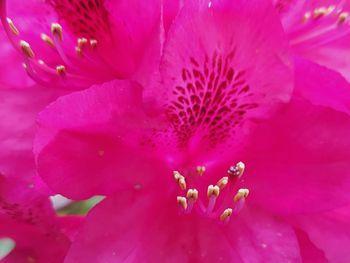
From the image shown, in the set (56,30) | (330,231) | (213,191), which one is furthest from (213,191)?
(56,30)

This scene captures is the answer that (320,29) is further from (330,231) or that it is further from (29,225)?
(29,225)

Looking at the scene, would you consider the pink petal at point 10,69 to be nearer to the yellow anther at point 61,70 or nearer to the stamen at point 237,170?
the yellow anther at point 61,70

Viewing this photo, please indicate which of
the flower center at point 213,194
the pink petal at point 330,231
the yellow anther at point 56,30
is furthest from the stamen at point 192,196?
the yellow anther at point 56,30

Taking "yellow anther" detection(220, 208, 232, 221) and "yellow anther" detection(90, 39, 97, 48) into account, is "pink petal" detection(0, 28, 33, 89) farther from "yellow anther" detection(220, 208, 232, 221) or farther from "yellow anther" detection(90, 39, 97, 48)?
"yellow anther" detection(220, 208, 232, 221)

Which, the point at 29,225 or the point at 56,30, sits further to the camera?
the point at 29,225

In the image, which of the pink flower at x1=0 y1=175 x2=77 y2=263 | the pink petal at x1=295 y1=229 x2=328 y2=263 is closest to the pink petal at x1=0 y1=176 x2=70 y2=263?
the pink flower at x1=0 y1=175 x2=77 y2=263

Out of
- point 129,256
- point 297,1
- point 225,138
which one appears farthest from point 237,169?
point 297,1

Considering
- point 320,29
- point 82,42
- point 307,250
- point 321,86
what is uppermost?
point 82,42
